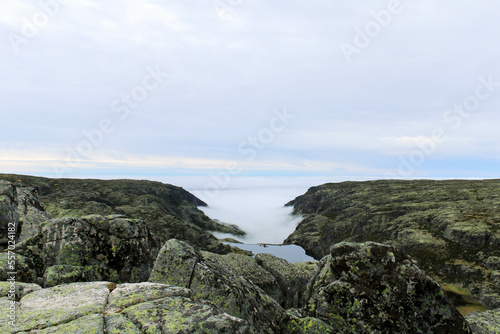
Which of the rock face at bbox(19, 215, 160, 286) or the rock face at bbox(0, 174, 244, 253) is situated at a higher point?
the rock face at bbox(19, 215, 160, 286)

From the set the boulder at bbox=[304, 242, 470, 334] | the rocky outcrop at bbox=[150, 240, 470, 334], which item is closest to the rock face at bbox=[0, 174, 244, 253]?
the rocky outcrop at bbox=[150, 240, 470, 334]

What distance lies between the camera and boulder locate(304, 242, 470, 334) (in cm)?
1311

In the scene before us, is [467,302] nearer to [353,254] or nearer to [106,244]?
[353,254]

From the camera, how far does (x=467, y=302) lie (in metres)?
64.6

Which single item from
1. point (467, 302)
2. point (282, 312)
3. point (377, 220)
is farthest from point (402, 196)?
point (282, 312)

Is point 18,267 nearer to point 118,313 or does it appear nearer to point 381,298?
point 118,313

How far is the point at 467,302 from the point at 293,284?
67090 millimetres

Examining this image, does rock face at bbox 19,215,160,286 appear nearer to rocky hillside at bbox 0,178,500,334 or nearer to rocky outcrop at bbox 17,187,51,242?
rocky hillside at bbox 0,178,500,334

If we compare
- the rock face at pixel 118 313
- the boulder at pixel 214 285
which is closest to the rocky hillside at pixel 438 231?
the boulder at pixel 214 285

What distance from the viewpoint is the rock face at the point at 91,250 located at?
1459 centimetres

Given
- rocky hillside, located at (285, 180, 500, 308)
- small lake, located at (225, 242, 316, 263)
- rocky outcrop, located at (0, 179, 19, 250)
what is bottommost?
small lake, located at (225, 242, 316, 263)

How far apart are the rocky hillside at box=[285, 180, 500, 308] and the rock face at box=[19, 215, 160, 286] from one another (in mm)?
80538

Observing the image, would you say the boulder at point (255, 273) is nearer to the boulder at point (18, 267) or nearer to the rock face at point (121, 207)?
the boulder at point (18, 267)

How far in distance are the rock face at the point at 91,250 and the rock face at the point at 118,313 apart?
492cm
